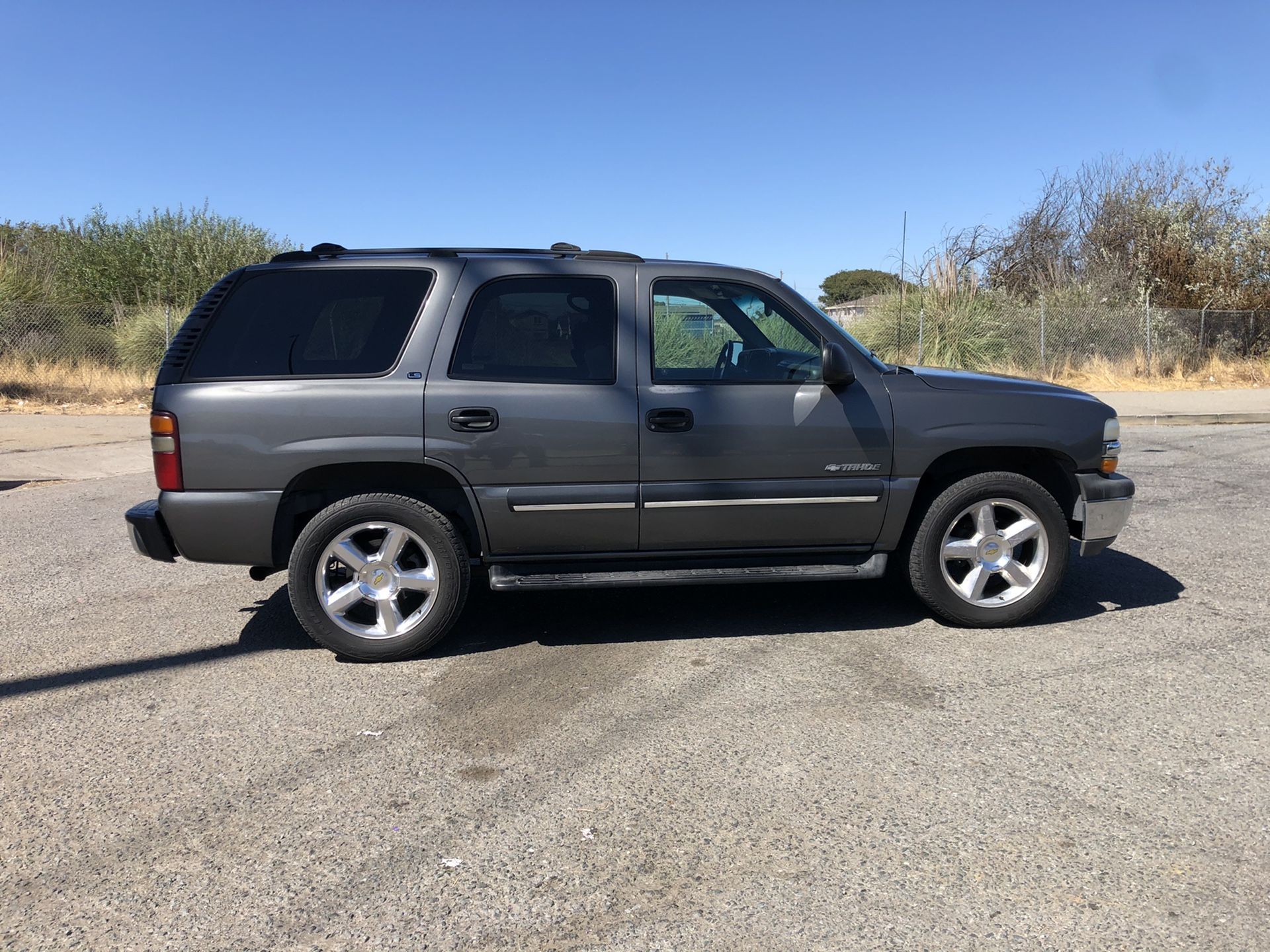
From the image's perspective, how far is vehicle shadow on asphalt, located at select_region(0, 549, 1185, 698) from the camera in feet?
16.0

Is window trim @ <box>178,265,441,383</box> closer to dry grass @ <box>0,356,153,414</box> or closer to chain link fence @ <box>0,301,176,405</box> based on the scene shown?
dry grass @ <box>0,356,153,414</box>

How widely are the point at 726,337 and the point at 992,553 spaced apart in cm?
170

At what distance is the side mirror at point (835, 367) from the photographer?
4645 mm

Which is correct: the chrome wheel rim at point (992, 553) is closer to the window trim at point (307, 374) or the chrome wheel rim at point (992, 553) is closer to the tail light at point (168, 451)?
the window trim at point (307, 374)

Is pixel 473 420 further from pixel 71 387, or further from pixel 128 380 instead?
pixel 128 380

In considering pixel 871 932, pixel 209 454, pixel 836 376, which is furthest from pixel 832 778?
pixel 209 454

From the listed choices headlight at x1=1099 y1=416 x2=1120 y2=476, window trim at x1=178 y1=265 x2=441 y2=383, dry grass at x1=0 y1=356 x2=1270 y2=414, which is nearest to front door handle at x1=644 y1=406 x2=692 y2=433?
window trim at x1=178 y1=265 x2=441 y2=383

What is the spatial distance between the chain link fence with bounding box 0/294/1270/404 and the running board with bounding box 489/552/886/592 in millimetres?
14990

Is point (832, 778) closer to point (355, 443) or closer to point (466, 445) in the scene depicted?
point (466, 445)

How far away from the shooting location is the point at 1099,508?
4.99m

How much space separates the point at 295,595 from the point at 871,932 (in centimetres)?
298

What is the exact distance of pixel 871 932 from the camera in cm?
256

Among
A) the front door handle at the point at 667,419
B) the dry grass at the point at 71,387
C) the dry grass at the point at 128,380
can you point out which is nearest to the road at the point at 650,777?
the front door handle at the point at 667,419

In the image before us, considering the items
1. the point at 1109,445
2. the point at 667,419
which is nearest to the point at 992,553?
the point at 1109,445
